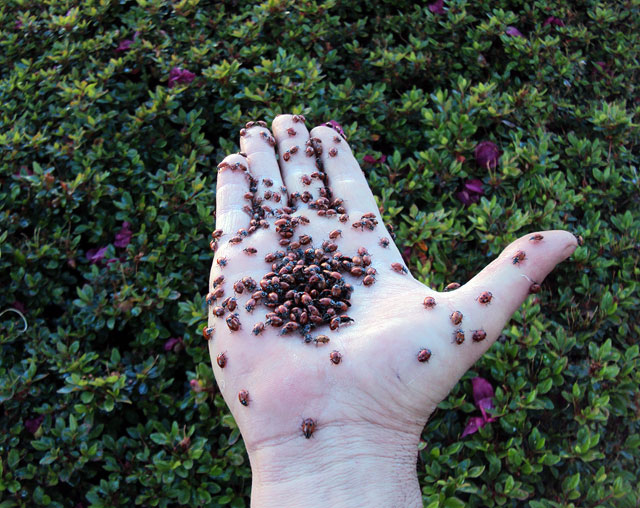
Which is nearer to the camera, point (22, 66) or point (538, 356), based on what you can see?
point (538, 356)

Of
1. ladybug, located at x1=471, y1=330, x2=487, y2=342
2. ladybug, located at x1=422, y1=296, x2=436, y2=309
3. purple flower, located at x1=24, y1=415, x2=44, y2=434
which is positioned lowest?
purple flower, located at x1=24, y1=415, x2=44, y2=434

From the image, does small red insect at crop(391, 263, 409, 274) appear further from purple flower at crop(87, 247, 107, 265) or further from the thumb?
purple flower at crop(87, 247, 107, 265)

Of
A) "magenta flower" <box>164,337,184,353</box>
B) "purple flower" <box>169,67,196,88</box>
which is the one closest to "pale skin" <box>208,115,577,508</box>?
"magenta flower" <box>164,337,184,353</box>

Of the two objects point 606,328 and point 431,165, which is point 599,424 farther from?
point 431,165

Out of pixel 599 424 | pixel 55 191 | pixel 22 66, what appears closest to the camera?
pixel 599 424

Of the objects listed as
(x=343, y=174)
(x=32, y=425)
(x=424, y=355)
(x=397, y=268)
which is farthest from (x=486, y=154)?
(x=32, y=425)

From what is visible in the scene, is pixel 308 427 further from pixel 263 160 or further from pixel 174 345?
pixel 263 160

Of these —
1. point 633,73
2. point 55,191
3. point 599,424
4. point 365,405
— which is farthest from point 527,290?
point 633,73

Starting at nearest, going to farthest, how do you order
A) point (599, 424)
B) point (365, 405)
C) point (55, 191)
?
point (365, 405) → point (599, 424) → point (55, 191)
